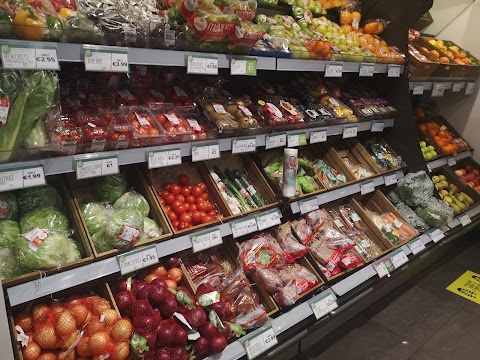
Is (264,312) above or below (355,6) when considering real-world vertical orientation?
below

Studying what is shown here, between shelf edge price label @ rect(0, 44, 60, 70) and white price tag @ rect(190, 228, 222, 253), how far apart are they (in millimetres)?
975

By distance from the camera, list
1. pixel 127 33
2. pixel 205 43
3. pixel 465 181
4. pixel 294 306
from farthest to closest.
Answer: pixel 465 181, pixel 294 306, pixel 205 43, pixel 127 33

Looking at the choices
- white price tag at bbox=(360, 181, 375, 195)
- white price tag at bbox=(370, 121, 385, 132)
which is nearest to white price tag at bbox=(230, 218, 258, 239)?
white price tag at bbox=(360, 181, 375, 195)

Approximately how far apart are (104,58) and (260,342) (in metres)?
1.45

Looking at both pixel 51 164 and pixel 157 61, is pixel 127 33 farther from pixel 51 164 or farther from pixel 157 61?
pixel 51 164

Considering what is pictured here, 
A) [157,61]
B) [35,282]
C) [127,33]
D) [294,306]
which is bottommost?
[294,306]

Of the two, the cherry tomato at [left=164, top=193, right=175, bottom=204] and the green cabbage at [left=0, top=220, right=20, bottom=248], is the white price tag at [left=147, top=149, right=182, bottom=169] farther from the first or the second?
the green cabbage at [left=0, top=220, right=20, bottom=248]

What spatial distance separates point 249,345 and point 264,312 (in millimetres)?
179

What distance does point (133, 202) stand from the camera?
194 centimetres

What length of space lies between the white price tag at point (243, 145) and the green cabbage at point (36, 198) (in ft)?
2.96

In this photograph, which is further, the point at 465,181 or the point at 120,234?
the point at 465,181

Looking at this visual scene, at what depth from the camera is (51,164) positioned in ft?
4.75

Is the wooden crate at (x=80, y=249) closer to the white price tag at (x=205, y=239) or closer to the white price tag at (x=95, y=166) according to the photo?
the white price tag at (x=95, y=166)

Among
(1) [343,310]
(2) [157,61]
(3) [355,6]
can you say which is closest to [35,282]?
(2) [157,61]
